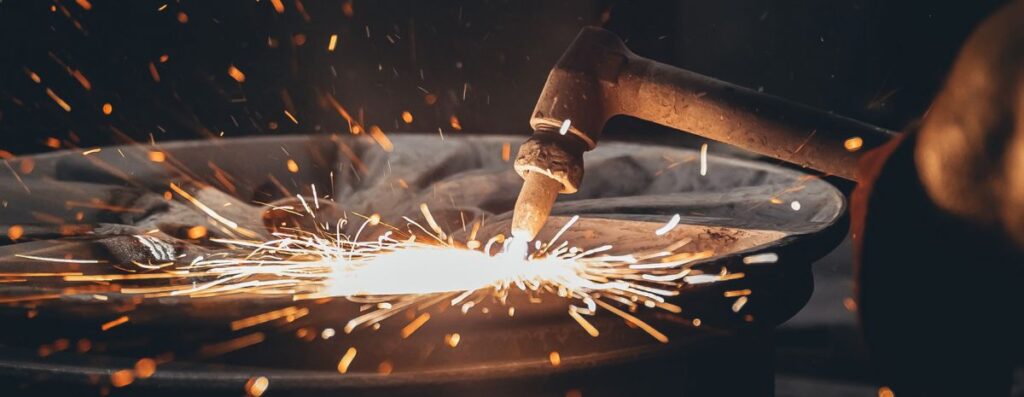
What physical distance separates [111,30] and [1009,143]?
2.37 m

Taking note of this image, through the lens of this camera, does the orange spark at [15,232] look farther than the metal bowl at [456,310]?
Yes

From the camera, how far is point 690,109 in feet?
4.21

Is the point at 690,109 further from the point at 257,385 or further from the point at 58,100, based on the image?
the point at 58,100

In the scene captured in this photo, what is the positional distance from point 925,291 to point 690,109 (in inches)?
18.9

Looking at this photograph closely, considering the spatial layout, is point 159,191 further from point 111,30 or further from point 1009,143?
point 1009,143

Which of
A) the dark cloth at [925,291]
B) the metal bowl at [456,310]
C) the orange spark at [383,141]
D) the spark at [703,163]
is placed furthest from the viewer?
the orange spark at [383,141]

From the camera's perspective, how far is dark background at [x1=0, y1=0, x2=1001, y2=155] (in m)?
2.36

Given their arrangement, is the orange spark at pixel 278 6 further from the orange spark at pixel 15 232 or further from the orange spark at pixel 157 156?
the orange spark at pixel 15 232

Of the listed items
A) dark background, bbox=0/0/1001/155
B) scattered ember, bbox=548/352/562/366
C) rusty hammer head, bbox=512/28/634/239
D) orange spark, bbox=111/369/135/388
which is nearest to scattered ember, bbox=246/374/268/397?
orange spark, bbox=111/369/135/388

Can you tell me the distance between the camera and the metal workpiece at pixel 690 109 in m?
1.25

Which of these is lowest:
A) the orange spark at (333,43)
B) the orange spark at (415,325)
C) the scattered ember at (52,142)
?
the orange spark at (333,43)

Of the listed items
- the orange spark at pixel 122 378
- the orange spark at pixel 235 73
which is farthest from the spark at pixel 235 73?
the orange spark at pixel 122 378

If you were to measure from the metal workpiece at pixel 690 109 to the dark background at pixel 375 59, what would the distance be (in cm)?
112

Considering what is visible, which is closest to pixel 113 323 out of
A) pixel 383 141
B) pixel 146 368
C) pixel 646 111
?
pixel 146 368
